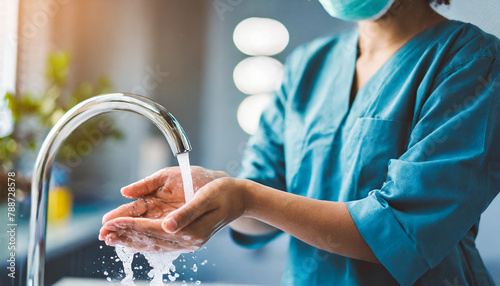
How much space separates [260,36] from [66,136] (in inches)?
41.4

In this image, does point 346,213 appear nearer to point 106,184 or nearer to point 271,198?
point 271,198

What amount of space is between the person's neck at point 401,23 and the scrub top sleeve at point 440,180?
11 cm

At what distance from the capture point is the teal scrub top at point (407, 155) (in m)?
0.47

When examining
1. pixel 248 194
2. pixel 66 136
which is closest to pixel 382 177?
pixel 248 194

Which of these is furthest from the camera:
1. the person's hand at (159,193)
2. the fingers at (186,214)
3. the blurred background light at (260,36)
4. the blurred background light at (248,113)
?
the blurred background light at (248,113)

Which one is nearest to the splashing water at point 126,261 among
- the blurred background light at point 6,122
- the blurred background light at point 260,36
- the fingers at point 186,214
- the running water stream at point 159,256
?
the running water stream at point 159,256

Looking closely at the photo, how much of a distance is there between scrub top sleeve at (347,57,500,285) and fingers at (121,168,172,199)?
9.6 inches

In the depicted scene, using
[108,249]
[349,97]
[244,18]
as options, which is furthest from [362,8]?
[244,18]

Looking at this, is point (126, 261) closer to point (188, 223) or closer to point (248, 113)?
point (188, 223)

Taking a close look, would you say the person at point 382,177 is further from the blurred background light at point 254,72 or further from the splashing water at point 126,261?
the blurred background light at point 254,72

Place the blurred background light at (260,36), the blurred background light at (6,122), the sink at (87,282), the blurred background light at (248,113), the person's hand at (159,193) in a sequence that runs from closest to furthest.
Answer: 1. the person's hand at (159,193)
2. the sink at (87,282)
3. the blurred background light at (6,122)
4. the blurred background light at (260,36)
5. the blurred background light at (248,113)

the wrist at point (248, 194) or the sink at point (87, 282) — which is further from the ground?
the wrist at point (248, 194)

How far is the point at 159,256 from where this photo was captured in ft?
1.64

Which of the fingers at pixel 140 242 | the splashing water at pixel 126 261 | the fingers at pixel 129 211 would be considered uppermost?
the fingers at pixel 129 211
